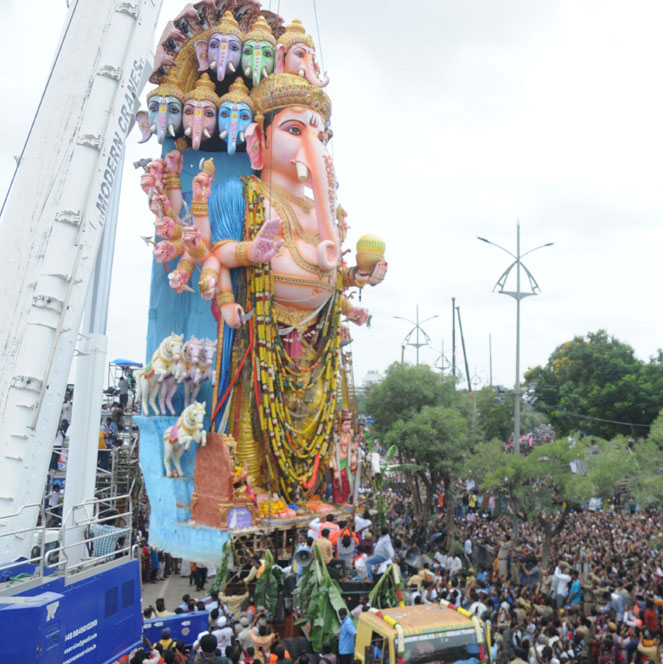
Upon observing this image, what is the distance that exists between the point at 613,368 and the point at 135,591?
39.4 metres

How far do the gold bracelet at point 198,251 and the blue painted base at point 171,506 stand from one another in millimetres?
4772

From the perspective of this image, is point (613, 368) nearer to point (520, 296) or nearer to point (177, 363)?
point (520, 296)

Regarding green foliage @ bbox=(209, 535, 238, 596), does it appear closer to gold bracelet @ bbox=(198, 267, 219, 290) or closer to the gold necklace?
gold bracelet @ bbox=(198, 267, 219, 290)

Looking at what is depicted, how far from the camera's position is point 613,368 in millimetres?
42031

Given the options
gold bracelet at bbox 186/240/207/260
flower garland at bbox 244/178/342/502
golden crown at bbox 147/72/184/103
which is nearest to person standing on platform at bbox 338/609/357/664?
flower garland at bbox 244/178/342/502

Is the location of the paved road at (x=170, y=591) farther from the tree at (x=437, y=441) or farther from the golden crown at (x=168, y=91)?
the golden crown at (x=168, y=91)

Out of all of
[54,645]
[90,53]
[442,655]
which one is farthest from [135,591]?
[90,53]

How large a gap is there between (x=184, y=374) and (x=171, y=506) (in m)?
3.70

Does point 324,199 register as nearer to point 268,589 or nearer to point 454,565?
point 454,565

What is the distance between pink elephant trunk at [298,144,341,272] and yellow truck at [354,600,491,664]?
45.1 ft

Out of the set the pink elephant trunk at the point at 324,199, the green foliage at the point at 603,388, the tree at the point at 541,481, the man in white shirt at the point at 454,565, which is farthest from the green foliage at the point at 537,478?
the green foliage at the point at 603,388

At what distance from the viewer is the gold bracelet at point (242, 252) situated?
19.2 meters

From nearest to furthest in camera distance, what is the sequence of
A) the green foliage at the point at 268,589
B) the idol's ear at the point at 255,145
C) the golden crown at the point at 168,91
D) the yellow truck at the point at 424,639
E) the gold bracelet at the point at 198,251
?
1. the yellow truck at the point at 424,639
2. the green foliage at the point at 268,589
3. the gold bracelet at the point at 198,251
4. the idol's ear at the point at 255,145
5. the golden crown at the point at 168,91

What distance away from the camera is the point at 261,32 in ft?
69.0
